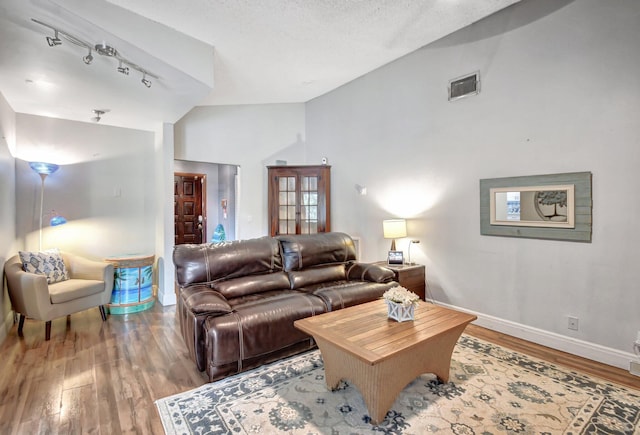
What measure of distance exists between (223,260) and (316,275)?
A: 1038 mm

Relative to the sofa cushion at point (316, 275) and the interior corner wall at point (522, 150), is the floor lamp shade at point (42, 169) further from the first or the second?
the interior corner wall at point (522, 150)

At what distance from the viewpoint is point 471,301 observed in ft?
11.7

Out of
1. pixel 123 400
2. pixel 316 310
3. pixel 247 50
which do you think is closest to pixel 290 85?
pixel 247 50

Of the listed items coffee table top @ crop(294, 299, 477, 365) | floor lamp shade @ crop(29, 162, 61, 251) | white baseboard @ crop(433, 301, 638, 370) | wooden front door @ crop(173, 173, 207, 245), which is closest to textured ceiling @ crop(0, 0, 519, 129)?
floor lamp shade @ crop(29, 162, 61, 251)

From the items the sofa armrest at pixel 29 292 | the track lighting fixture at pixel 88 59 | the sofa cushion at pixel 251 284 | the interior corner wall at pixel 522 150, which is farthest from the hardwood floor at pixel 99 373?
the track lighting fixture at pixel 88 59

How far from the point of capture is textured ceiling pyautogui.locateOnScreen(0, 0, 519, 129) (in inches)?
96.6

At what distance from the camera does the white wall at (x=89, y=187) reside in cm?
395

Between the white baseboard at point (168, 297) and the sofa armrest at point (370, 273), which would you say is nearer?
the sofa armrest at point (370, 273)

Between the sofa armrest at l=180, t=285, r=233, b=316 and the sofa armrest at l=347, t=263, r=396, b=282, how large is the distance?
1.59 meters

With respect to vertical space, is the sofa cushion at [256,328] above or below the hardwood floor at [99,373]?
above

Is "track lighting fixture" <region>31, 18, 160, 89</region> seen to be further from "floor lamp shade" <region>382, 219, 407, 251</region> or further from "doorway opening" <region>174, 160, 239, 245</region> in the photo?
"doorway opening" <region>174, 160, 239, 245</region>

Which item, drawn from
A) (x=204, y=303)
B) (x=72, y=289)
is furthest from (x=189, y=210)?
(x=204, y=303)

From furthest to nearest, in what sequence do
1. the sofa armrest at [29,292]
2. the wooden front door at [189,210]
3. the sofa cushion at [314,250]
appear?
the wooden front door at [189,210]
the sofa cushion at [314,250]
the sofa armrest at [29,292]

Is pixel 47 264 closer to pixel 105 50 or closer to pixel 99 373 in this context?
pixel 99 373
